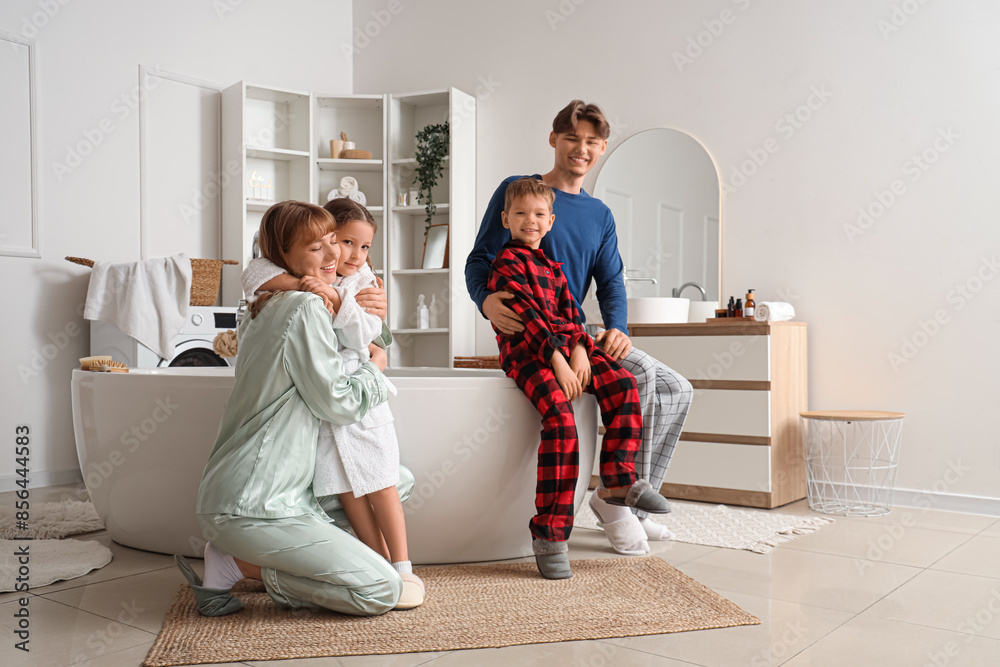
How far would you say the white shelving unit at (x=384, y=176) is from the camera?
4418 millimetres

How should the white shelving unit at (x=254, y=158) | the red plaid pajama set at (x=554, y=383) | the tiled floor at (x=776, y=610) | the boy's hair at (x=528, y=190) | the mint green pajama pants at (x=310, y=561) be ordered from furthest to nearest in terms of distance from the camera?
the white shelving unit at (x=254, y=158), the boy's hair at (x=528, y=190), the red plaid pajama set at (x=554, y=383), the mint green pajama pants at (x=310, y=561), the tiled floor at (x=776, y=610)

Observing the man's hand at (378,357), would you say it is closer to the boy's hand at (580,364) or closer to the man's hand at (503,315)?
the man's hand at (503,315)

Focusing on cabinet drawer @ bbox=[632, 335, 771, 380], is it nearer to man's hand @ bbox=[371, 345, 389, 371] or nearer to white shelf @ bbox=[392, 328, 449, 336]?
white shelf @ bbox=[392, 328, 449, 336]

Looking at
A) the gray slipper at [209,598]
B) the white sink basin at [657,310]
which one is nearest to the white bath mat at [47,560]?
the gray slipper at [209,598]

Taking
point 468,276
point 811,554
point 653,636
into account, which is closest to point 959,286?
point 811,554

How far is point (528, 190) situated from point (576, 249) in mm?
362

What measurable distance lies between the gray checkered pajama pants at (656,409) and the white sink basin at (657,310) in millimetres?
→ 945

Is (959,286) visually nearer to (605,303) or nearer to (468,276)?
(605,303)

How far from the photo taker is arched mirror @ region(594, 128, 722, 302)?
373cm

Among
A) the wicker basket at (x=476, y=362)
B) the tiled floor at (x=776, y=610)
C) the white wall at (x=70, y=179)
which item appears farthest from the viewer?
the wicker basket at (x=476, y=362)

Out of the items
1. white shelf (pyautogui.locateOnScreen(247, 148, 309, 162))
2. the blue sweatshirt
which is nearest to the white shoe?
the blue sweatshirt

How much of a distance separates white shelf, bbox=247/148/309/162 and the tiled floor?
241 cm

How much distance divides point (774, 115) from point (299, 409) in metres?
2.66

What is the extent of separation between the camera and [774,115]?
11.7 ft
